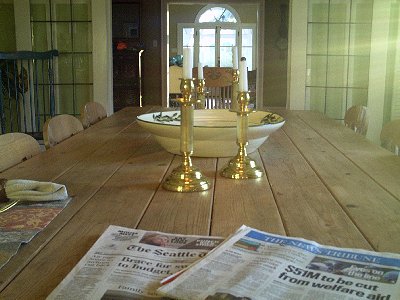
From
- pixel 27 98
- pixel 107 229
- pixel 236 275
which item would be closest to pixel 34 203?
pixel 107 229

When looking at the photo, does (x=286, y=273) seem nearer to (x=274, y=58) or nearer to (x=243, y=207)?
(x=243, y=207)

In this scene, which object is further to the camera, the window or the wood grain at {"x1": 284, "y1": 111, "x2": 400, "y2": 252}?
the window

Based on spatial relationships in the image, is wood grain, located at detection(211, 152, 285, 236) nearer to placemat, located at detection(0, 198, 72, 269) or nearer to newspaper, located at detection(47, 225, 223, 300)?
newspaper, located at detection(47, 225, 223, 300)

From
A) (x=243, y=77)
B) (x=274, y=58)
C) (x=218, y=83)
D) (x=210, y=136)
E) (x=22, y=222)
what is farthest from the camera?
(x=274, y=58)

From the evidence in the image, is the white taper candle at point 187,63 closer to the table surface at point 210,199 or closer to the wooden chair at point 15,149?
the table surface at point 210,199

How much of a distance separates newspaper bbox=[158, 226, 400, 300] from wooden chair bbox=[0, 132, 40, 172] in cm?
106

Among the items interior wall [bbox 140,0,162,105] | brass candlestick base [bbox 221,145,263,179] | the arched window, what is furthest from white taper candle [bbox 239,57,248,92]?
the arched window

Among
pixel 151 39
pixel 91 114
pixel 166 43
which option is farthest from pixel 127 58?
pixel 91 114

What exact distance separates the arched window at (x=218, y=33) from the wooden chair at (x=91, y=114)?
31.2 feet

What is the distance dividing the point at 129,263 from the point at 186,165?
573mm

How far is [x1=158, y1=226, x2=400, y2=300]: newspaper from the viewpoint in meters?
0.75

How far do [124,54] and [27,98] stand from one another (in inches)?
93.2

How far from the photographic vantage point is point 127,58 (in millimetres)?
7531

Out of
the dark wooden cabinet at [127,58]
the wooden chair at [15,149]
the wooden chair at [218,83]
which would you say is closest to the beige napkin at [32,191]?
the wooden chair at [15,149]
